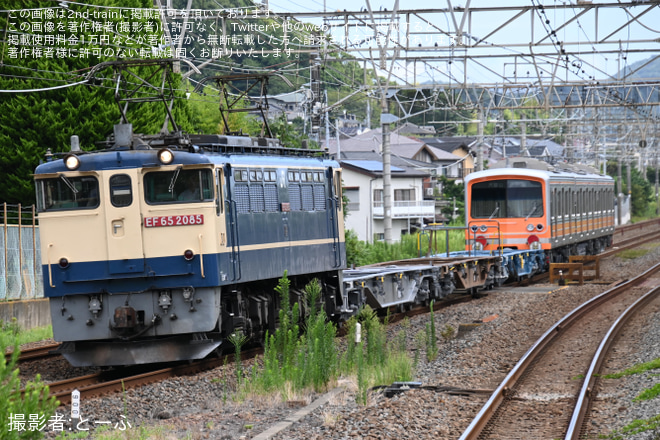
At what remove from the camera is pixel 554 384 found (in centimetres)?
1127

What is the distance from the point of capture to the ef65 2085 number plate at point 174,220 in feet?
39.1

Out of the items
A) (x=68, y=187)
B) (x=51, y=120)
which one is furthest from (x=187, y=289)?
(x=51, y=120)

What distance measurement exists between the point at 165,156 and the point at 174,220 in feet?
2.79

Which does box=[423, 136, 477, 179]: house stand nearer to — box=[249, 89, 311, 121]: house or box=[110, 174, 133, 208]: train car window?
box=[249, 89, 311, 121]: house

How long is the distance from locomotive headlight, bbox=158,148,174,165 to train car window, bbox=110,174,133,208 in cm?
51

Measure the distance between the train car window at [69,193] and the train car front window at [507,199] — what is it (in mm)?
15896

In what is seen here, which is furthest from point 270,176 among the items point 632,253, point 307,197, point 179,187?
point 632,253

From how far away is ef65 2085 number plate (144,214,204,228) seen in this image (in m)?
11.9

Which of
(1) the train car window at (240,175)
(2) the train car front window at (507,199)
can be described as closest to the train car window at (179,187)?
(1) the train car window at (240,175)

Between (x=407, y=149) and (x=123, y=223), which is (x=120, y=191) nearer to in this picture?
(x=123, y=223)

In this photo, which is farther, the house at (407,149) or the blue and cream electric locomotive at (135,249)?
the house at (407,149)

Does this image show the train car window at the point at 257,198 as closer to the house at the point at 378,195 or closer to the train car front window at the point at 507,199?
the train car front window at the point at 507,199

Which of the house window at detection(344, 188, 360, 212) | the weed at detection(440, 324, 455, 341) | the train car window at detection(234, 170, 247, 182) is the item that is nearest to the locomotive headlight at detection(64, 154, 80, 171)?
the train car window at detection(234, 170, 247, 182)

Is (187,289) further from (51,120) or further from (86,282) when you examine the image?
(51,120)
